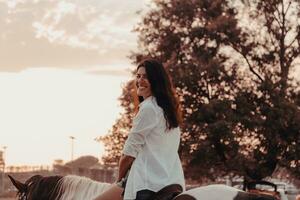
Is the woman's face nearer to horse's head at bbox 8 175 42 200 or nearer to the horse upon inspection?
the horse

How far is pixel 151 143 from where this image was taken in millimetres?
5332

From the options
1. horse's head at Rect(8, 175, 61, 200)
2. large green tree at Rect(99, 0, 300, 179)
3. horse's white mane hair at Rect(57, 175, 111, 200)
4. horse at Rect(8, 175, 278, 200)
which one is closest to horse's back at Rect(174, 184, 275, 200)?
horse at Rect(8, 175, 278, 200)

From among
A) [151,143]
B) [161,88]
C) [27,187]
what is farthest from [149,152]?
[27,187]

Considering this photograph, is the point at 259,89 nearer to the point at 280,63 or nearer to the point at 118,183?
the point at 280,63

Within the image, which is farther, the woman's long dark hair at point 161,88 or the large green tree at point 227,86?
the large green tree at point 227,86

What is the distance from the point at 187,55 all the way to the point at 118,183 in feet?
81.5

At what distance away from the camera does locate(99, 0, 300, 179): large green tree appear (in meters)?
28.5

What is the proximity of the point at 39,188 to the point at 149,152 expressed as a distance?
1.30 metres

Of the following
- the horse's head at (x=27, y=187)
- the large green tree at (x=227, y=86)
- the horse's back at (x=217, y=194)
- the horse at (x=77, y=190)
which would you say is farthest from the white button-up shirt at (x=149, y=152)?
the large green tree at (x=227, y=86)

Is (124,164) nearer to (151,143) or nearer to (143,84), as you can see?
(151,143)

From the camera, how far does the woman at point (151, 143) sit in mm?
5250

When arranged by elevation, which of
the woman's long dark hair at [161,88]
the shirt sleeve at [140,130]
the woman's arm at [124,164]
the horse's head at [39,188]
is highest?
the woman's long dark hair at [161,88]

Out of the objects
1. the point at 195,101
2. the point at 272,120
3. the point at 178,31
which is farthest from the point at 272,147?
the point at 178,31

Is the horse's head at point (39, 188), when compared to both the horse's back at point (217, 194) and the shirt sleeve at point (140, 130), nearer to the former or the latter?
the shirt sleeve at point (140, 130)
